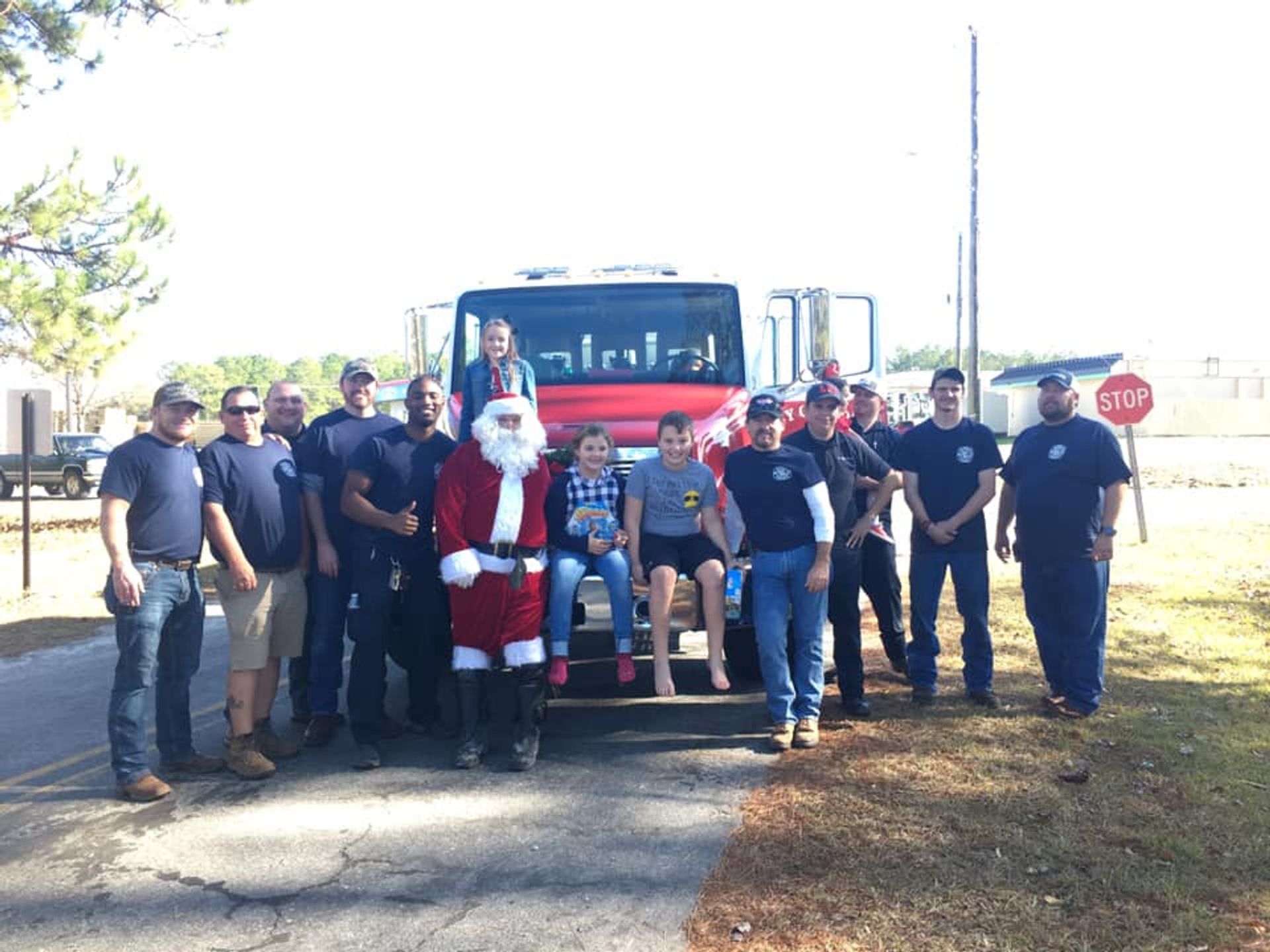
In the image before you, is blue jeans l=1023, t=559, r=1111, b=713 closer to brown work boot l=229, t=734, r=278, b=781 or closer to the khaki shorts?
the khaki shorts

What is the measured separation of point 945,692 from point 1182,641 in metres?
2.61

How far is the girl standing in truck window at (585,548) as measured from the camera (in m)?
5.79

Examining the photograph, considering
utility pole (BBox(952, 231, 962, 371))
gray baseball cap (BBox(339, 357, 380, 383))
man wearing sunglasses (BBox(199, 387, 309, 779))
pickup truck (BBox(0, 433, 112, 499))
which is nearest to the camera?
man wearing sunglasses (BBox(199, 387, 309, 779))

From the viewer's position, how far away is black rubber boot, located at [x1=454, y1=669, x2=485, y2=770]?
5.72 meters

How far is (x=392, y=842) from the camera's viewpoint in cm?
470

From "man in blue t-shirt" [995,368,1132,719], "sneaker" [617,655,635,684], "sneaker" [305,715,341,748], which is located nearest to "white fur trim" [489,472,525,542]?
"sneaker" [617,655,635,684]

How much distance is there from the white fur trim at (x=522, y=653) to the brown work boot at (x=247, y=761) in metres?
1.13

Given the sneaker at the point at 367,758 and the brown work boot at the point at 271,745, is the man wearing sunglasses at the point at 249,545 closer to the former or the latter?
the brown work boot at the point at 271,745

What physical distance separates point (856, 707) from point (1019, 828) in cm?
184

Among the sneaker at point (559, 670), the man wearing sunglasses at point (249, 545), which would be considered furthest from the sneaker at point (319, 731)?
the sneaker at point (559, 670)

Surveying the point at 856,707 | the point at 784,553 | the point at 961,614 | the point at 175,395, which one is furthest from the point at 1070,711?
the point at 175,395

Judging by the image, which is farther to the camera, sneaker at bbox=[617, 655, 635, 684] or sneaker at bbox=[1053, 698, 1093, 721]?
sneaker at bbox=[1053, 698, 1093, 721]

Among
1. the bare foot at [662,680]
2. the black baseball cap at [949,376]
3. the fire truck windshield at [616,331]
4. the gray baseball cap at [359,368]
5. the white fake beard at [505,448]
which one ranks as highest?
the fire truck windshield at [616,331]

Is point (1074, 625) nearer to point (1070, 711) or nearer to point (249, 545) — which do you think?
point (1070, 711)
